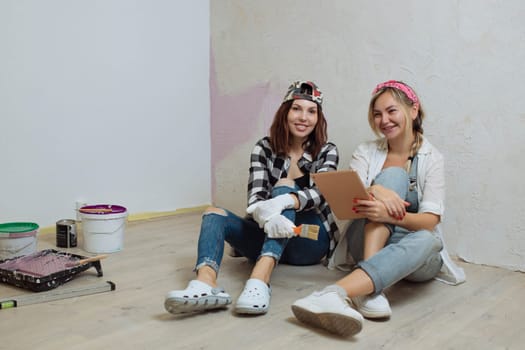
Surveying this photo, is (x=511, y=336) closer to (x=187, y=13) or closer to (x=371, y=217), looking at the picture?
(x=371, y=217)

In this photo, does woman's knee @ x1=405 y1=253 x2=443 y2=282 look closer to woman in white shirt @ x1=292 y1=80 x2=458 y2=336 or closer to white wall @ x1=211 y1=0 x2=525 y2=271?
woman in white shirt @ x1=292 y1=80 x2=458 y2=336

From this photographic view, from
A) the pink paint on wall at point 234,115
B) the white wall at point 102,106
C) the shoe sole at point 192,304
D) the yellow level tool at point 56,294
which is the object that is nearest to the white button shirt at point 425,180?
the shoe sole at point 192,304

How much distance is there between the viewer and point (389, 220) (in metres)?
1.47

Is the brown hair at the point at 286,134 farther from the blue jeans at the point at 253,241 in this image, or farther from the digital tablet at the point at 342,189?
the digital tablet at the point at 342,189

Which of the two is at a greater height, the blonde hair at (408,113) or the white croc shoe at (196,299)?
the blonde hair at (408,113)

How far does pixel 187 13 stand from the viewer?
276 cm

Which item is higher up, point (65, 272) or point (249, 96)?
point (249, 96)

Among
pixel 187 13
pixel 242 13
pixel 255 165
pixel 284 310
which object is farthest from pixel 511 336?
pixel 187 13

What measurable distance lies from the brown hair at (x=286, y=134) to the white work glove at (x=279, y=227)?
35cm

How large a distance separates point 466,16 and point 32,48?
1.73m

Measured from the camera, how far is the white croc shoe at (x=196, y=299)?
4.18 feet

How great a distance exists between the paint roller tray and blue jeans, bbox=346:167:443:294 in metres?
0.88

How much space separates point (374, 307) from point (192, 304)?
1.53ft

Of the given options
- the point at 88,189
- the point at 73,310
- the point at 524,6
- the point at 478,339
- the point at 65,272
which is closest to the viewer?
the point at 478,339
